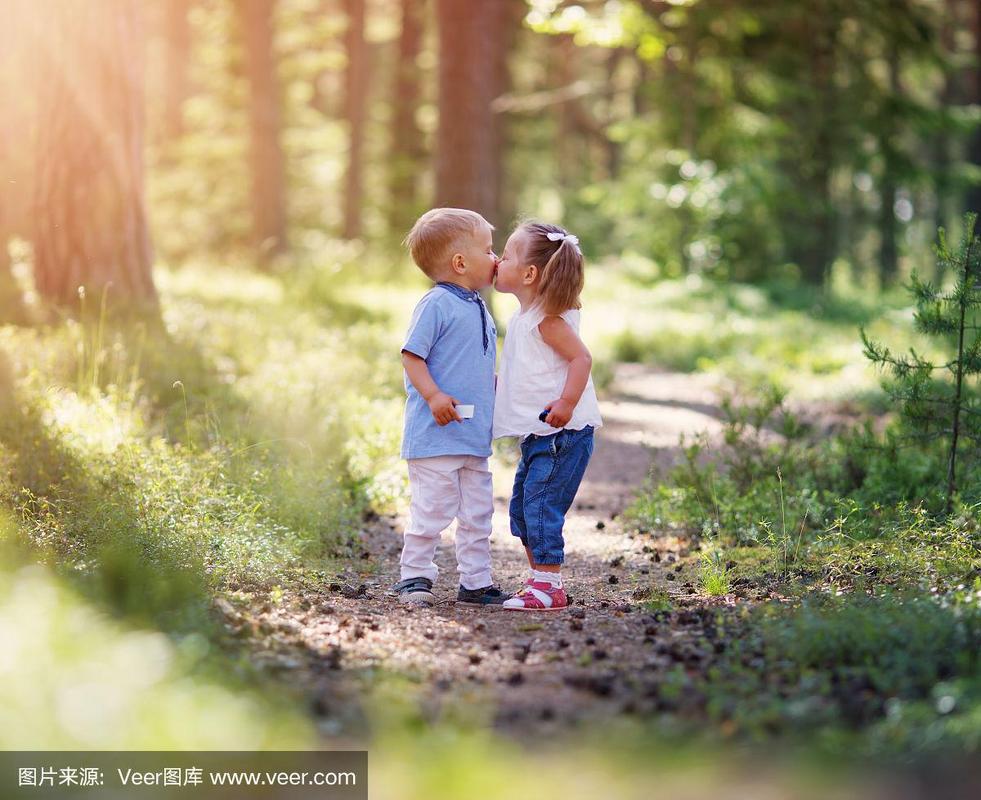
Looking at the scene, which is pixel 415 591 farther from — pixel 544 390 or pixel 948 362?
pixel 948 362

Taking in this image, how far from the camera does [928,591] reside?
4.57 metres

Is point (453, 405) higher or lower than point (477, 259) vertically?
lower

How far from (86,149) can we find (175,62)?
1997 centimetres

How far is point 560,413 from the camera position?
5250 millimetres

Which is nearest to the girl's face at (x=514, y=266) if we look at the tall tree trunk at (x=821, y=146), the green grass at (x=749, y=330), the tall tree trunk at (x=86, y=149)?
the tall tree trunk at (x=86, y=149)

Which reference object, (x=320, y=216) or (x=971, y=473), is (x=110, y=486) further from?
(x=320, y=216)

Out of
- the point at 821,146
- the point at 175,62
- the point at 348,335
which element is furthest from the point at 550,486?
the point at 175,62

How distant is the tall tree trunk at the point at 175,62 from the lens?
2770cm

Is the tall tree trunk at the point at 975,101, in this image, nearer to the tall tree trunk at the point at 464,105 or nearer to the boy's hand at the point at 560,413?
the tall tree trunk at the point at 464,105

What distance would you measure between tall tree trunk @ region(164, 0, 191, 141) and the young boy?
79.9 feet

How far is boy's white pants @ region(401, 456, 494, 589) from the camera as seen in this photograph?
5.47 meters

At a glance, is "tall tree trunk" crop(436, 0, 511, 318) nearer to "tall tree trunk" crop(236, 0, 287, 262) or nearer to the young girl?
"tall tree trunk" crop(236, 0, 287, 262)

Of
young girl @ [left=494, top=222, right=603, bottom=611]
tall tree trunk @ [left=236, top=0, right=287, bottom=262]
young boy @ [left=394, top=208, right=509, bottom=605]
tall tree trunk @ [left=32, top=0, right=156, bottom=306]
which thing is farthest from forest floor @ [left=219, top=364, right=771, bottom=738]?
tall tree trunk @ [left=236, top=0, right=287, bottom=262]

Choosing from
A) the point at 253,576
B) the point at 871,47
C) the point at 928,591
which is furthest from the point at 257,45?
the point at 928,591
